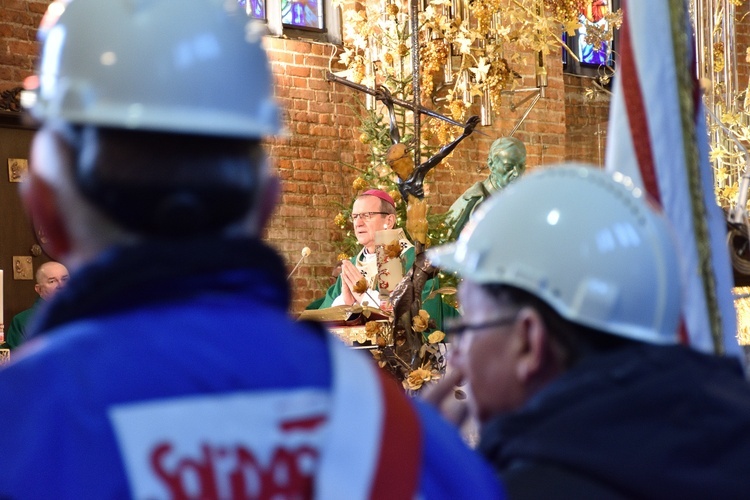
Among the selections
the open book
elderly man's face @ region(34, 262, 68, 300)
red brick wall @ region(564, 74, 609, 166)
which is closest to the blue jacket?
the open book

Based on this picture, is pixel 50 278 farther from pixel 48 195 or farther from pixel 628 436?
pixel 48 195

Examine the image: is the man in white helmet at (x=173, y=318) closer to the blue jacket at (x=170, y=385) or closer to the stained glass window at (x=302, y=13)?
the blue jacket at (x=170, y=385)

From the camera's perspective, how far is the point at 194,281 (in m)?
0.86

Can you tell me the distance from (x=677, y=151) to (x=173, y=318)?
1310 mm

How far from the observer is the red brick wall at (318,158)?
9.70 m

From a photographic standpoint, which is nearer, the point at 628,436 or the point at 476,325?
the point at 628,436

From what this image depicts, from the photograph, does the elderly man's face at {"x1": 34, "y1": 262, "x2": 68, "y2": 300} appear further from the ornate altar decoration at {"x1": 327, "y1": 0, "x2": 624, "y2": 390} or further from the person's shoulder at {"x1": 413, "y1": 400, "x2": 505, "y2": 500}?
the person's shoulder at {"x1": 413, "y1": 400, "x2": 505, "y2": 500}

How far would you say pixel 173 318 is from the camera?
844 millimetres

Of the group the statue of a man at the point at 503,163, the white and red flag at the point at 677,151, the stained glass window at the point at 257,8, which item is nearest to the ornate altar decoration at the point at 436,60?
the statue of a man at the point at 503,163

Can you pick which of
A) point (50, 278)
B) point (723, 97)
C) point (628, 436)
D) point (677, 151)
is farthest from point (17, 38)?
point (628, 436)

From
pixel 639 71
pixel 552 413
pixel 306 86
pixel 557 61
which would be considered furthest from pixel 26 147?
pixel 552 413

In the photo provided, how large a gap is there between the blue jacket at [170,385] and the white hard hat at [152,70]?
92 mm

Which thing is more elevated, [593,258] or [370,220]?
[593,258]

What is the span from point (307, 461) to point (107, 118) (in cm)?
28
